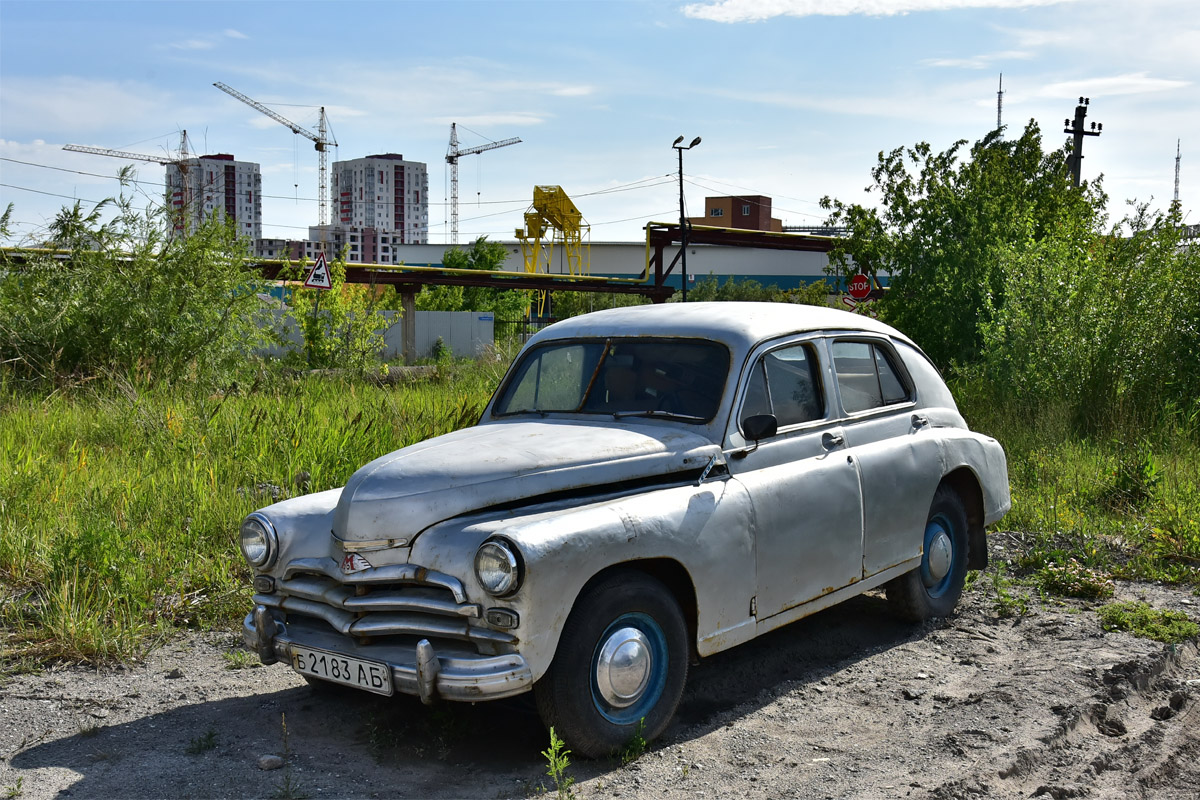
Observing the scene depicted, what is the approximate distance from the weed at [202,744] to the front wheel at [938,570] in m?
3.61

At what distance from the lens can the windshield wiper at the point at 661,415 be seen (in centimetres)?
461

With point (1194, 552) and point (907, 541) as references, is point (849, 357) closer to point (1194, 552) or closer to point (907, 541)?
point (907, 541)

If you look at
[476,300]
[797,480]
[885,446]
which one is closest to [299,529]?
[797,480]

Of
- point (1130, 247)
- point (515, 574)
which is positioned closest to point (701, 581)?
point (515, 574)

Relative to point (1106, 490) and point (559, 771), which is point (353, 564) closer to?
point (559, 771)

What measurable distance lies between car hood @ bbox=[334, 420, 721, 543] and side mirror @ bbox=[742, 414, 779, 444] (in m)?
0.21

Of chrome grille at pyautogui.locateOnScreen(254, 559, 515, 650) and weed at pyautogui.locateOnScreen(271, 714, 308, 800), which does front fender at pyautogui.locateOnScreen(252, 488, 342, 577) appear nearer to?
chrome grille at pyautogui.locateOnScreen(254, 559, 515, 650)

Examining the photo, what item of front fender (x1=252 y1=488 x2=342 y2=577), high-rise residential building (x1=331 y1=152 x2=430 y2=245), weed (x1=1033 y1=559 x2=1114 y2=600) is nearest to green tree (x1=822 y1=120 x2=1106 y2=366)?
weed (x1=1033 y1=559 x2=1114 y2=600)

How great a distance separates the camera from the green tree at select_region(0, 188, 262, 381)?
12961 millimetres

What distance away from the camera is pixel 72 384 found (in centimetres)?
1160

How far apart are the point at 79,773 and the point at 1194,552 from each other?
23.6ft

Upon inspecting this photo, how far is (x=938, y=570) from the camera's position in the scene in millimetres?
5848

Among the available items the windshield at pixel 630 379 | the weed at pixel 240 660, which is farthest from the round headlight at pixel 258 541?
the windshield at pixel 630 379

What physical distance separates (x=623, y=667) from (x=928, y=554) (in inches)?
104
